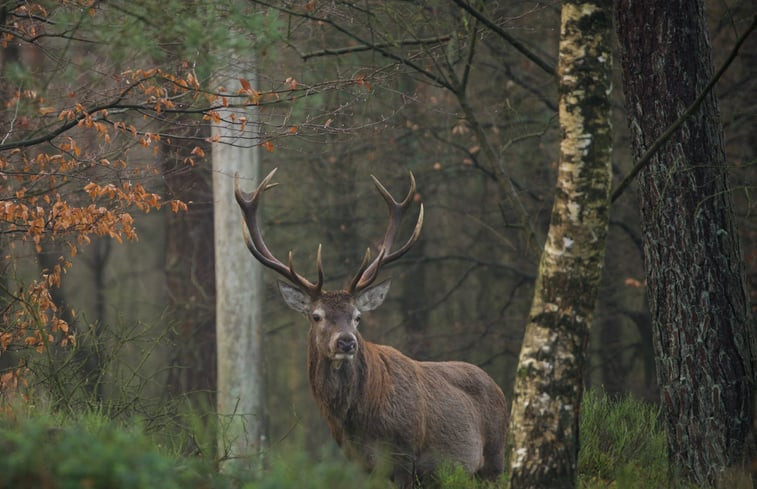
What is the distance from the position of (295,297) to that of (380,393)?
109cm

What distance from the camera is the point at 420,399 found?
7949 millimetres

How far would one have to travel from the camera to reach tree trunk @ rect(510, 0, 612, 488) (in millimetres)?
5215

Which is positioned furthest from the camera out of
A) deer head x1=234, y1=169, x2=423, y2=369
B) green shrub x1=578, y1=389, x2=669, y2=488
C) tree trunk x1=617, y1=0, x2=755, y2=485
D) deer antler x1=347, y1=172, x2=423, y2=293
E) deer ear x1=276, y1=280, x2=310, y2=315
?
deer ear x1=276, y1=280, x2=310, y2=315

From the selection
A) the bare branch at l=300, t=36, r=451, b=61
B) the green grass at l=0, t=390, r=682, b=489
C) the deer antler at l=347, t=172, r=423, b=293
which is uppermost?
the bare branch at l=300, t=36, r=451, b=61

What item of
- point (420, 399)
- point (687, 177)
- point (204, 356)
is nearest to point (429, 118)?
point (204, 356)

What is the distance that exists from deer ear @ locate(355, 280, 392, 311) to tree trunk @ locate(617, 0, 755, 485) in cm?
243

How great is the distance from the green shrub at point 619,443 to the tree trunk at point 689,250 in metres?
0.43

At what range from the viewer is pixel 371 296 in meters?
8.16

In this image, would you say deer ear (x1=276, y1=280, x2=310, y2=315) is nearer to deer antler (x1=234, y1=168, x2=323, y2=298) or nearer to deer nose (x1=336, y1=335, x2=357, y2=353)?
deer antler (x1=234, y1=168, x2=323, y2=298)

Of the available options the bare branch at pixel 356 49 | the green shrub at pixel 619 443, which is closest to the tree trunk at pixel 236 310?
the bare branch at pixel 356 49

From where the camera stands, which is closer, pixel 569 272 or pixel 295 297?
pixel 569 272

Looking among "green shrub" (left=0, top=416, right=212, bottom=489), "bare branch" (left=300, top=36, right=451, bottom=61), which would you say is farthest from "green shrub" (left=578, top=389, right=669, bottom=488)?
"green shrub" (left=0, top=416, right=212, bottom=489)

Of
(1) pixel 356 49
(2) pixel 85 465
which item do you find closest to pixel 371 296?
(1) pixel 356 49

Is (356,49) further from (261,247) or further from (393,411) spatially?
(393,411)
